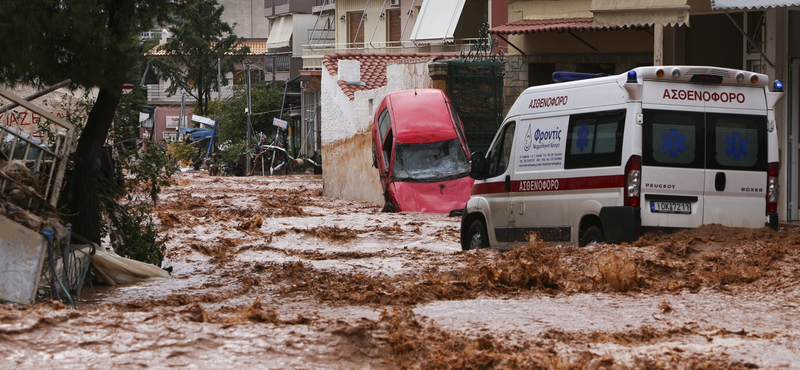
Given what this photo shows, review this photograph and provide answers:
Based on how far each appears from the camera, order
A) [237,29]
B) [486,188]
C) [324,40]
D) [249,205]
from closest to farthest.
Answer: [486,188] → [249,205] → [324,40] → [237,29]

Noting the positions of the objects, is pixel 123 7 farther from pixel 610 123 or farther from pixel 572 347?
pixel 572 347

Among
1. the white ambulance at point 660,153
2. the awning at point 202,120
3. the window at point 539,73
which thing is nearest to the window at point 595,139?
the white ambulance at point 660,153

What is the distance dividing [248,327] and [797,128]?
36.2 feet

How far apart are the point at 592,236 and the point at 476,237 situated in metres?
2.69

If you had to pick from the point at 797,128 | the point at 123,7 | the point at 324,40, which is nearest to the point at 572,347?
the point at 123,7

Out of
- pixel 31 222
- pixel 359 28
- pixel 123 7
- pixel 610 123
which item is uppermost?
pixel 359 28

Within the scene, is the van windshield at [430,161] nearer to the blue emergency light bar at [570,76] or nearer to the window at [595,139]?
the blue emergency light bar at [570,76]

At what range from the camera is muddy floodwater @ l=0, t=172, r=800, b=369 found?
6281 millimetres

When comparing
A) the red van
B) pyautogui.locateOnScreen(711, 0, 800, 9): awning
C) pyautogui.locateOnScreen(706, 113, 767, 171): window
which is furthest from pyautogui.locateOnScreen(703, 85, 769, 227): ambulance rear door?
the red van

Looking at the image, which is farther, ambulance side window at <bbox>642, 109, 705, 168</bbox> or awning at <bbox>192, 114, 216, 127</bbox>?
awning at <bbox>192, 114, 216, 127</bbox>

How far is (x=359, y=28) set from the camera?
1944 inches

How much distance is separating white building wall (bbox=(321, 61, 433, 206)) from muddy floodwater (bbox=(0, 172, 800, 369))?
1046 centimetres

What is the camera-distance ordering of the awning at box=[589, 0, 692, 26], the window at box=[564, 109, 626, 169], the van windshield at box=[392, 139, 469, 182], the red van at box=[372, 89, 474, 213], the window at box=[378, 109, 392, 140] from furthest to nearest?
1. the window at box=[378, 109, 392, 140]
2. the van windshield at box=[392, 139, 469, 182]
3. the red van at box=[372, 89, 474, 213]
4. the awning at box=[589, 0, 692, 26]
5. the window at box=[564, 109, 626, 169]

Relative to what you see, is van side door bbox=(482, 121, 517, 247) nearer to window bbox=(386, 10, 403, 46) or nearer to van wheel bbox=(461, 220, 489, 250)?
van wheel bbox=(461, 220, 489, 250)
